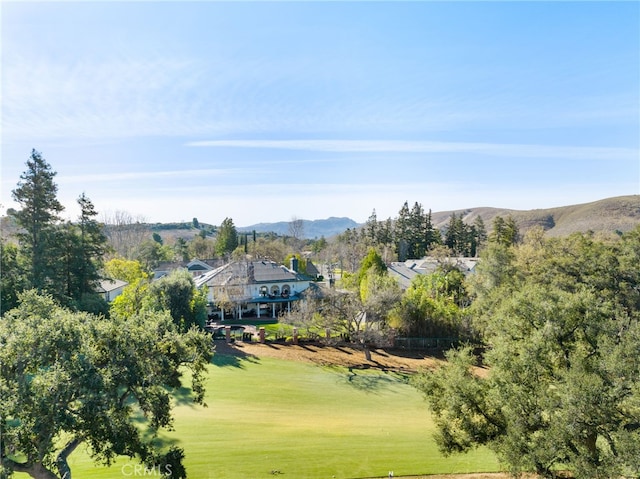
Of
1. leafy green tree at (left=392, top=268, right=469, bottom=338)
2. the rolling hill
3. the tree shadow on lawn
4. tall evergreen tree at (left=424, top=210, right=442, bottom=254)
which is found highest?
the rolling hill

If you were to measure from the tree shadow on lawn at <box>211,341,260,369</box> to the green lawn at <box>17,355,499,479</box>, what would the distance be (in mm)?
1561

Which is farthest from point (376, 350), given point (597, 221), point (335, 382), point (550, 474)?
point (597, 221)

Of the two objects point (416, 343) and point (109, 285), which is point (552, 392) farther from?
point (109, 285)

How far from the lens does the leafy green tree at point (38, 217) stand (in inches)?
1127

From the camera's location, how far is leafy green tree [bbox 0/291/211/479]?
27.0 ft

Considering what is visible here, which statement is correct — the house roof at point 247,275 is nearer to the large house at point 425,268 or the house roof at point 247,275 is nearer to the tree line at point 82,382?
the large house at point 425,268

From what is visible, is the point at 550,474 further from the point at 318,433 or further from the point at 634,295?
the point at 634,295

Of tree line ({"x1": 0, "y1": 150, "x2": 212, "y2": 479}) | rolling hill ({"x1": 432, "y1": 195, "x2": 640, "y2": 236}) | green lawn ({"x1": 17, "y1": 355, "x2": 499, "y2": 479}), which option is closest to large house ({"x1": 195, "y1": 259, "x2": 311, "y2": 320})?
green lawn ({"x1": 17, "y1": 355, "x2": 499, "y2": 479})

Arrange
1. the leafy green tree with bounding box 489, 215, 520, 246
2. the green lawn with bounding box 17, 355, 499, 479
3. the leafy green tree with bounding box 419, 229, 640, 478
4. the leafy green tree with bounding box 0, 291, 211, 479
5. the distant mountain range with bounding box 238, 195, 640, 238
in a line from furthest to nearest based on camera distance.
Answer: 1. the distant mountain range with bounding box 238, 195, 640, 238
2. the leafy green tree with bounding box 489, 215, 520, 246
3. the green lawn with bounding box 17, 355, 499, 479
4. the leafy green tree with bounding box 419, 229, 640, 478
5. the leafy green tree with bounding box 0, 291, 211, 479

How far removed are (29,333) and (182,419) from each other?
9916 mm

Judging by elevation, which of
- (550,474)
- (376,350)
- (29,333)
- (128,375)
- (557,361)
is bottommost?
(376,350)

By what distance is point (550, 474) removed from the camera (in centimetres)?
1181

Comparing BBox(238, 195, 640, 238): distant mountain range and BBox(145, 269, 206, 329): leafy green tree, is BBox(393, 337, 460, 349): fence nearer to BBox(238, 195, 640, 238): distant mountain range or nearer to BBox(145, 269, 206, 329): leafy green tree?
BBox(145, 269, 206, 329): leafy green tree

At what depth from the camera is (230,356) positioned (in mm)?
28484
